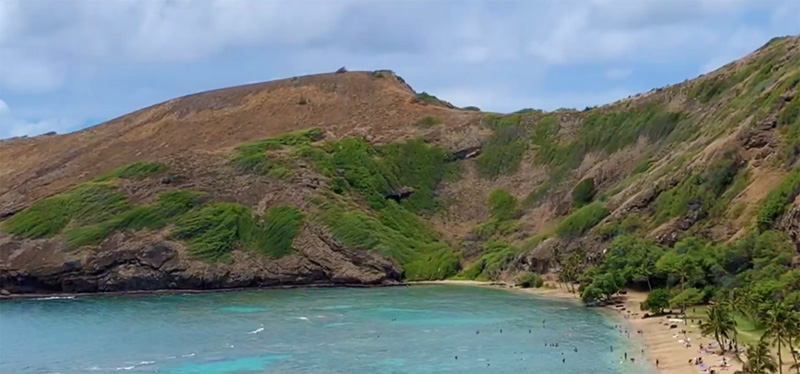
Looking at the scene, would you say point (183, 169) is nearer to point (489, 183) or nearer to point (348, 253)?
point (348, 253)

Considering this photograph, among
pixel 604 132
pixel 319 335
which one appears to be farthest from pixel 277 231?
pixel 319 335

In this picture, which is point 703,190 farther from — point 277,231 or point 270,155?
point 270,155

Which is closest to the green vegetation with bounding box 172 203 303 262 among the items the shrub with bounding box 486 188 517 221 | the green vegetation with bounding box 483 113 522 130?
the shrub with bounding box 486 188 517 221

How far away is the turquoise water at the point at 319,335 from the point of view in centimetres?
7962

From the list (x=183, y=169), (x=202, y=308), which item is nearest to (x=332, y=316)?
(x=202, y=308)

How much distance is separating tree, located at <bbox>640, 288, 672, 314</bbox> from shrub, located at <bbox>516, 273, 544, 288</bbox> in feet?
96.7

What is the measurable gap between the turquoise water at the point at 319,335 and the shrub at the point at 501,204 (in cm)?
3139

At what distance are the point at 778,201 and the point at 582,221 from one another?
118ft

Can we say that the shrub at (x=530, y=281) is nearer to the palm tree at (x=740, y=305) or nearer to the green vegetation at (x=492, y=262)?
the green vegetation at (x=492, y=262)

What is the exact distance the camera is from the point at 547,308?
359ft

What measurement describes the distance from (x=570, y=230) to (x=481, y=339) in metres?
48.2

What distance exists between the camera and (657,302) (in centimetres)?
9838

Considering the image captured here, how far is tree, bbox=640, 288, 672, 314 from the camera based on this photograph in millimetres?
98438

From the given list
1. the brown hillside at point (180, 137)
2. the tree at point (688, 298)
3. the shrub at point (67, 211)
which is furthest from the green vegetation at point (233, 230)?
the tree at point (688, 298)
